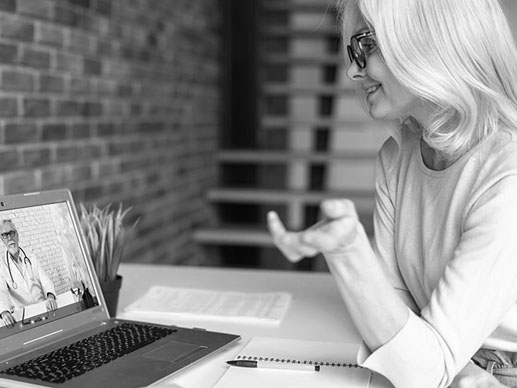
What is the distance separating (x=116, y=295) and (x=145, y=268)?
0.46 m

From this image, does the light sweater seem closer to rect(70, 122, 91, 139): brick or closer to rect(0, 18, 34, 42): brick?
rect(0, 18, 34, 42): brick

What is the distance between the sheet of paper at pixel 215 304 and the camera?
143 cm

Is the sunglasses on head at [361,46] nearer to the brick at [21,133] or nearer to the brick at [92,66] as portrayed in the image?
the brick at [21,133]

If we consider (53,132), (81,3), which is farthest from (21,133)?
(81,3)

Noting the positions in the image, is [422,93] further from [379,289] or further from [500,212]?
[379,289]

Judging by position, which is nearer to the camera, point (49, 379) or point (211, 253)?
point (49, 379)

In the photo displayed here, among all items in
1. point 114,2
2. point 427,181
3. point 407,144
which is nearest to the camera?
point 427,181

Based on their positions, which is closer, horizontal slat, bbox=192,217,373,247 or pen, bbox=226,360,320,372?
pen, bbox=226,360,320,372

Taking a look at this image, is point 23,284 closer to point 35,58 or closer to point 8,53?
point 8,53

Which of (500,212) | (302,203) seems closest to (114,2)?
(302,203)

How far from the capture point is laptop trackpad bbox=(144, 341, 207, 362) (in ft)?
A: 3.76

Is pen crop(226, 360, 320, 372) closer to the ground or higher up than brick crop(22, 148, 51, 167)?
closer to the ground

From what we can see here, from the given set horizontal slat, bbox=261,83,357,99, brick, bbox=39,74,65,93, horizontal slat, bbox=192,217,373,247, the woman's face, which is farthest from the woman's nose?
horizontal slat, bbox=261,83,357,99

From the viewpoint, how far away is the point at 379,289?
3.20ft
